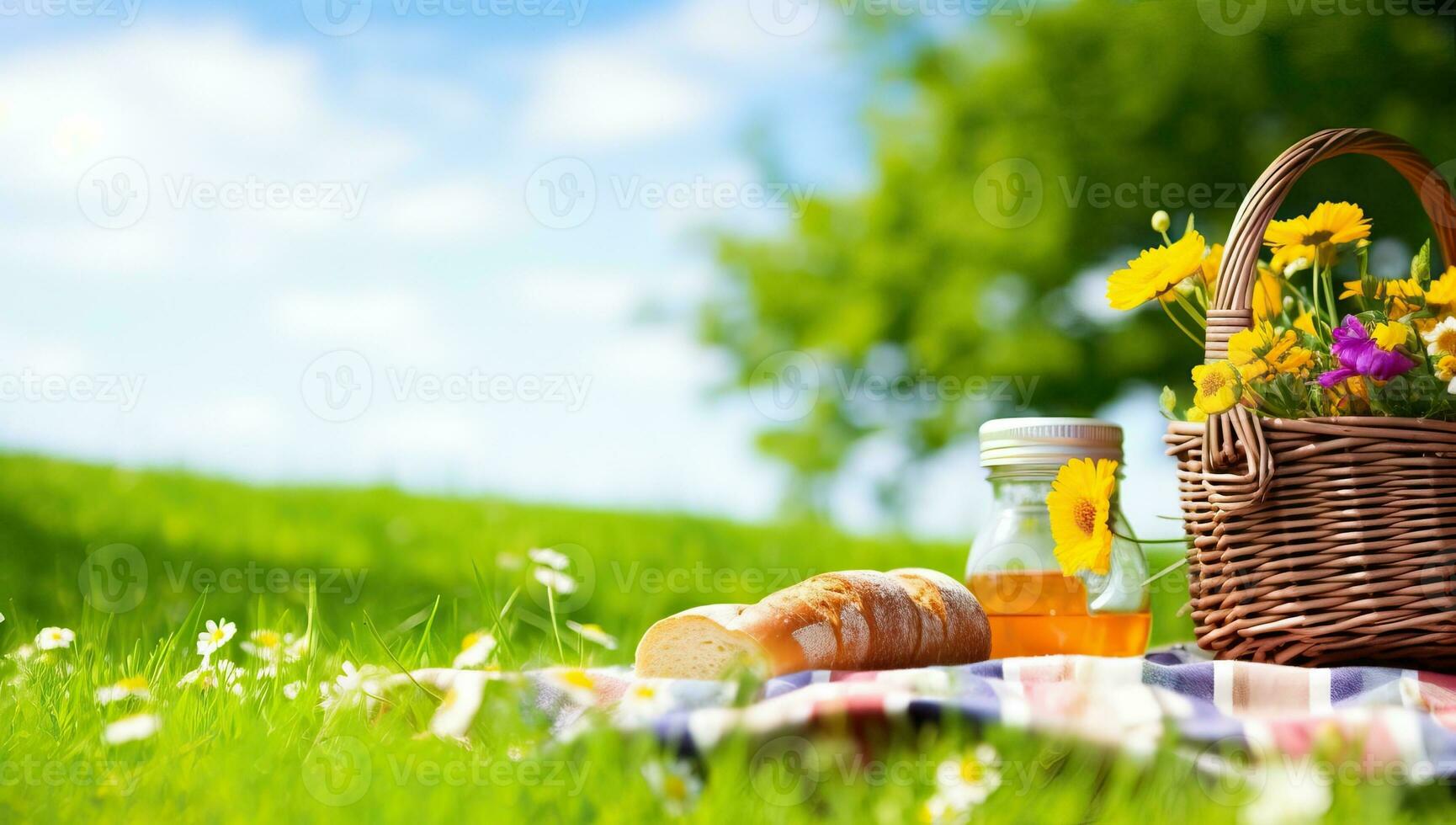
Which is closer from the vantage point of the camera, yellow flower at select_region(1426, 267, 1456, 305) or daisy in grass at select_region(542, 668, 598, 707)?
daisy in grass at select_region(542, 668, 598, 707)

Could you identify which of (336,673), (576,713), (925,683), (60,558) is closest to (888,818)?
(925,683)

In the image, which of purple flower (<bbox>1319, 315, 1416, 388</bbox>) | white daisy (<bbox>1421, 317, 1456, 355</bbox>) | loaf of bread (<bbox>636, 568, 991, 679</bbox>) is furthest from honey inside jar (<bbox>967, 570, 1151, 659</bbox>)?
white daisy (<bbox>1421, 317, 1456, 355</bbox>)

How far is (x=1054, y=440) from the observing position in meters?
2.21

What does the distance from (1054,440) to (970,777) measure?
1006mm

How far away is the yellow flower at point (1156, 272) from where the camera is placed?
2.09 m

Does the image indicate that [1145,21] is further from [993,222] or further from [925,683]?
[925,683]

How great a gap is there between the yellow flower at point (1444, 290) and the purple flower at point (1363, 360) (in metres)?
0.17

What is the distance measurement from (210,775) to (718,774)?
0.66 meters

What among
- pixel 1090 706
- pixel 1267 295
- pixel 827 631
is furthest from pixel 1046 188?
pixel 1090 706

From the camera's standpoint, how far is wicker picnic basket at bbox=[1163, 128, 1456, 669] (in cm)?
191

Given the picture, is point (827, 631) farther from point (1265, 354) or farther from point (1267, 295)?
point (1267, 295)

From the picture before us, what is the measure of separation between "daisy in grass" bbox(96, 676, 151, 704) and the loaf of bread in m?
0.80

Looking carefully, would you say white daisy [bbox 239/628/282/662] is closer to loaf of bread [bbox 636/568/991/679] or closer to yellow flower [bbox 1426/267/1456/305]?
loaf of bread [bbox 636/568/991/679]

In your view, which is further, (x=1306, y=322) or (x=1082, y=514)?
(x=1306, y=322)
